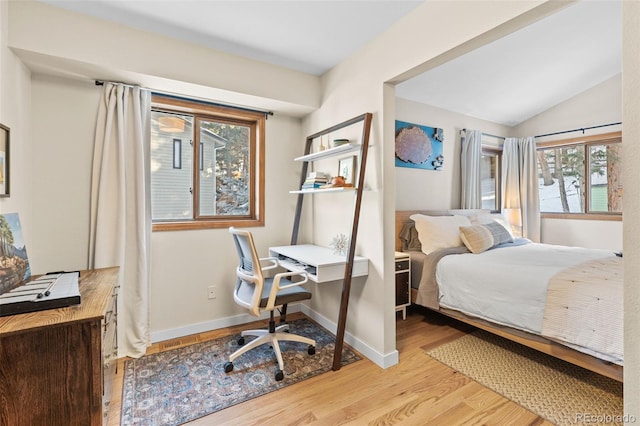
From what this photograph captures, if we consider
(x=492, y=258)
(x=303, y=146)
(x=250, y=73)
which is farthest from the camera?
(x=303, y=146)

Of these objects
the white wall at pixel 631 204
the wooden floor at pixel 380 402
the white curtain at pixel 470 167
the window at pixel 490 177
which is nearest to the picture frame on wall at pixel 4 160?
the wooden floor at pixel 380 402

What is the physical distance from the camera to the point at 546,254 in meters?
2.99

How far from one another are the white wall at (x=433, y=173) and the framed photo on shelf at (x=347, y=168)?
1203 mm

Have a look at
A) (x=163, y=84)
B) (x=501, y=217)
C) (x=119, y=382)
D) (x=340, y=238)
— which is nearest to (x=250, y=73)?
(x=163, y=84)

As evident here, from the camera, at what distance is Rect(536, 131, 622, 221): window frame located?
4.08 m

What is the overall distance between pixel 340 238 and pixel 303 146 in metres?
1.21

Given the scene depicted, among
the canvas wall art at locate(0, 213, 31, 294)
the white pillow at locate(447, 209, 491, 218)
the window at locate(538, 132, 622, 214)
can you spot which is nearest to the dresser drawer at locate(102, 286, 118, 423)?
the canvas wall art at locate(0, 213, 31, 294)

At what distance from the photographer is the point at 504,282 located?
2322 millimetres

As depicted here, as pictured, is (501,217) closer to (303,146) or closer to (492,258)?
(492,258)

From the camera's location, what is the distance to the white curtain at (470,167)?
416cm

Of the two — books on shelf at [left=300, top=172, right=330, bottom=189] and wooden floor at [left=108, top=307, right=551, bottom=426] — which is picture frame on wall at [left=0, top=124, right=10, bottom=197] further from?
books on shelf at [left=300, top=172, right=330, bottom=189]

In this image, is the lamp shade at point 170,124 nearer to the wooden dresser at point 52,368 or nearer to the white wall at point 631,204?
the wooden dresser at point 52,368

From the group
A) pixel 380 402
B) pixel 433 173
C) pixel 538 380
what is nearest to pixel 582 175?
pixel 433 173

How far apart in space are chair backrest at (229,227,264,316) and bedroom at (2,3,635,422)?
0.74 meters
